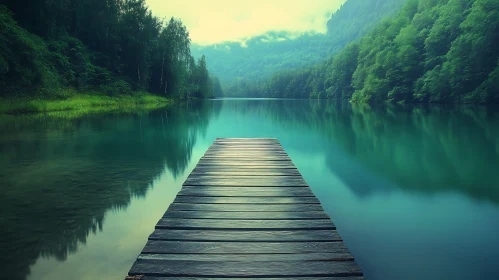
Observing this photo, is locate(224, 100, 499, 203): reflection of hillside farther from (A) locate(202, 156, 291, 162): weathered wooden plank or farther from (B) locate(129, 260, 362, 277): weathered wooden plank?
(B) locate(129, 260, 362, 277): weathered wooden plank

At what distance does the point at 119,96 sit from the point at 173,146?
3922 cm

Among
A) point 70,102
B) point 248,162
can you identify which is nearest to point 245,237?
point 248,162

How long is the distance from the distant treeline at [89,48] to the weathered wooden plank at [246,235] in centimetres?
3059

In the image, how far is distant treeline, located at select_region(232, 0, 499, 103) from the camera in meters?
46.2

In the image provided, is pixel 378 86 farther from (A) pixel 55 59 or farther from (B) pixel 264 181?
(B) pixel 264 181

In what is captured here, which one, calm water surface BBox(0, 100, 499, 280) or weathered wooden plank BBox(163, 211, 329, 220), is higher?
weathered wooden plank BBox(163, 211, 329, 220)

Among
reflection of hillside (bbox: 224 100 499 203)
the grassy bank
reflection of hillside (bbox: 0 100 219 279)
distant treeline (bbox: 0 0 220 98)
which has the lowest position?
reflection of hillside (bbox: 0 100 219 279)

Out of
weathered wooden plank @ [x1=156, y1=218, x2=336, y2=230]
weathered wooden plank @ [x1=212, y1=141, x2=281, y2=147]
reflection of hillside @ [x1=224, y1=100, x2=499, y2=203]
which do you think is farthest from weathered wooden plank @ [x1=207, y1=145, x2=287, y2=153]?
weathered wooden plank @ [x1=156, y1=218, x2=336, y2=230]

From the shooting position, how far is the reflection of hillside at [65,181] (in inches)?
187

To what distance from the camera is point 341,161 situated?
37.7 ft

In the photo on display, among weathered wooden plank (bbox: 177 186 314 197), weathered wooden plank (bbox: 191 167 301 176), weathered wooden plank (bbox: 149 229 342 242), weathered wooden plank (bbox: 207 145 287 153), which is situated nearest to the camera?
weathered wooden plank (bbox: 149 229 342 242)

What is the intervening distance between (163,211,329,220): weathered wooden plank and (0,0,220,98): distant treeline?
30.1 metres

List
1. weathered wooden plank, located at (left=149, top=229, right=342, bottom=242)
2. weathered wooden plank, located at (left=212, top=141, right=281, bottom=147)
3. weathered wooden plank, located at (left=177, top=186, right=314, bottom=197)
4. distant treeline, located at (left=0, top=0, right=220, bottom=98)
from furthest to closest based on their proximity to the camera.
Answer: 1. distant treeline, located at (left=0, top=0, right=220, bottom=98)
2. weathered wooden plank, located at (left=212, top=141, right=281, bottom=147)
3. weathered wooden plank, located at (left=177, top=186, right=314, bottom=197)
4. weathered wooden plank, located at (left=149, top=229, right=342, bottom=242)

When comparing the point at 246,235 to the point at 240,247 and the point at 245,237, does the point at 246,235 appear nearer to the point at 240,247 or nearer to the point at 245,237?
the point at 245,237
